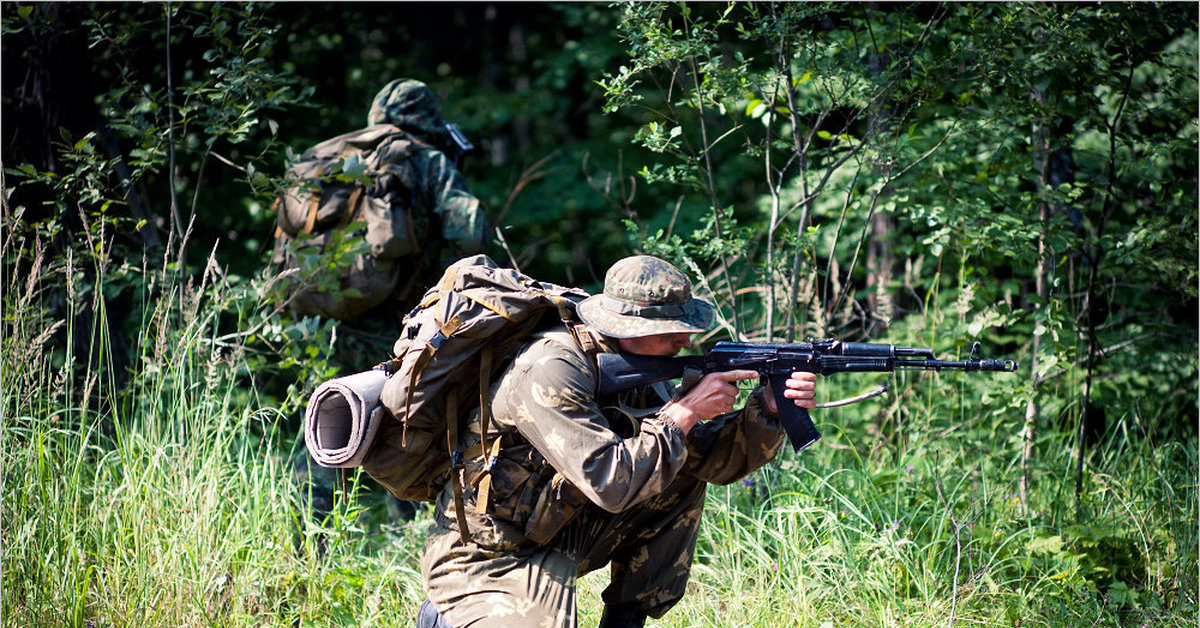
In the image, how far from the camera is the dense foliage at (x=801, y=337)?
3826 millimetres

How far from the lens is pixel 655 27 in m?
4.36

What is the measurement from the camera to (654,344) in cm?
305

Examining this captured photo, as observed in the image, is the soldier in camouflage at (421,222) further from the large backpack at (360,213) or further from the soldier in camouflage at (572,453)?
the soldier in camouflage at (572,453)

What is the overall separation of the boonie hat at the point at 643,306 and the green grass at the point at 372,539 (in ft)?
4.38

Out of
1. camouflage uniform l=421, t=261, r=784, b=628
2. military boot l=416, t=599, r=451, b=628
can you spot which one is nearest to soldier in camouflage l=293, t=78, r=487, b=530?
military boot l=416, t=599, r=451, b=628

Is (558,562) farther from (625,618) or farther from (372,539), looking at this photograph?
(372,539)

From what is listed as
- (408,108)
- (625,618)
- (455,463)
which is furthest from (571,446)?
(408,108)

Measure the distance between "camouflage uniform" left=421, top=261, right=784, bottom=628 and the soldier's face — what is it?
42 mm

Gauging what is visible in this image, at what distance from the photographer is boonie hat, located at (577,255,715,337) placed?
2.96 meters

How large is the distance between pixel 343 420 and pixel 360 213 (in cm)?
242

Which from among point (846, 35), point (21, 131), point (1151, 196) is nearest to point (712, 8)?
point (846, 35)

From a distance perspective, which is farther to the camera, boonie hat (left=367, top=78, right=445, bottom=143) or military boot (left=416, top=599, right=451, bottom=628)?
boonie hat (left=367, top=78, right=445, bottom=143)

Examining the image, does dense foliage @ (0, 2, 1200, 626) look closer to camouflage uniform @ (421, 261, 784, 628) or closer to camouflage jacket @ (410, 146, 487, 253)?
camouflage jacket @ (410, 146, 487, 253)

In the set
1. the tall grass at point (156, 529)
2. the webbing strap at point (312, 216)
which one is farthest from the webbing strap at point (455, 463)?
the webbing strap at point (312, 216)
